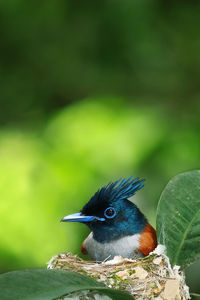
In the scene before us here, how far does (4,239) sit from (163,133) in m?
1.68

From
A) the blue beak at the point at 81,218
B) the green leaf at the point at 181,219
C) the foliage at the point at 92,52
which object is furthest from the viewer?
the foliage at the point at 92,52

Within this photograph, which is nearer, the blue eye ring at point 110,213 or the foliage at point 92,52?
the blue eye ring at point 110,213

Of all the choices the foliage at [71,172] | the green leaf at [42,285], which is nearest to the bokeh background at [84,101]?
the foliage at [71,172]

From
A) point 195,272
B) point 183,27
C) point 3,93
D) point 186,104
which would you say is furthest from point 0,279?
point 183,27

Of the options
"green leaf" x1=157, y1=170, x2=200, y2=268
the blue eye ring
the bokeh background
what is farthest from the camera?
the bokeh background

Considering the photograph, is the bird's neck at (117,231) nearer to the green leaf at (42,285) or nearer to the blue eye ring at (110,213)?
the blue eye ring at (110,213)

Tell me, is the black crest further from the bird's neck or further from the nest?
the nest

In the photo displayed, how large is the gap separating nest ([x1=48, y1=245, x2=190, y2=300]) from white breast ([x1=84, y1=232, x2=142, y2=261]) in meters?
0.48

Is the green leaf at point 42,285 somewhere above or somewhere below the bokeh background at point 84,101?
below

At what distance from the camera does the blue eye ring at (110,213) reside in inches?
134

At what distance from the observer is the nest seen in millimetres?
2414

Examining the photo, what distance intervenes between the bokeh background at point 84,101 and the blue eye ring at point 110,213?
3.19 feet

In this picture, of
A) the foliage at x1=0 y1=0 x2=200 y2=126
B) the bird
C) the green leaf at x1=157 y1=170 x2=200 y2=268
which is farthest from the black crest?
the foliage at x1=0 y1=0 x2=200 y2=126

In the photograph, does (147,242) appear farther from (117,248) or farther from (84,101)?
(84,101)
